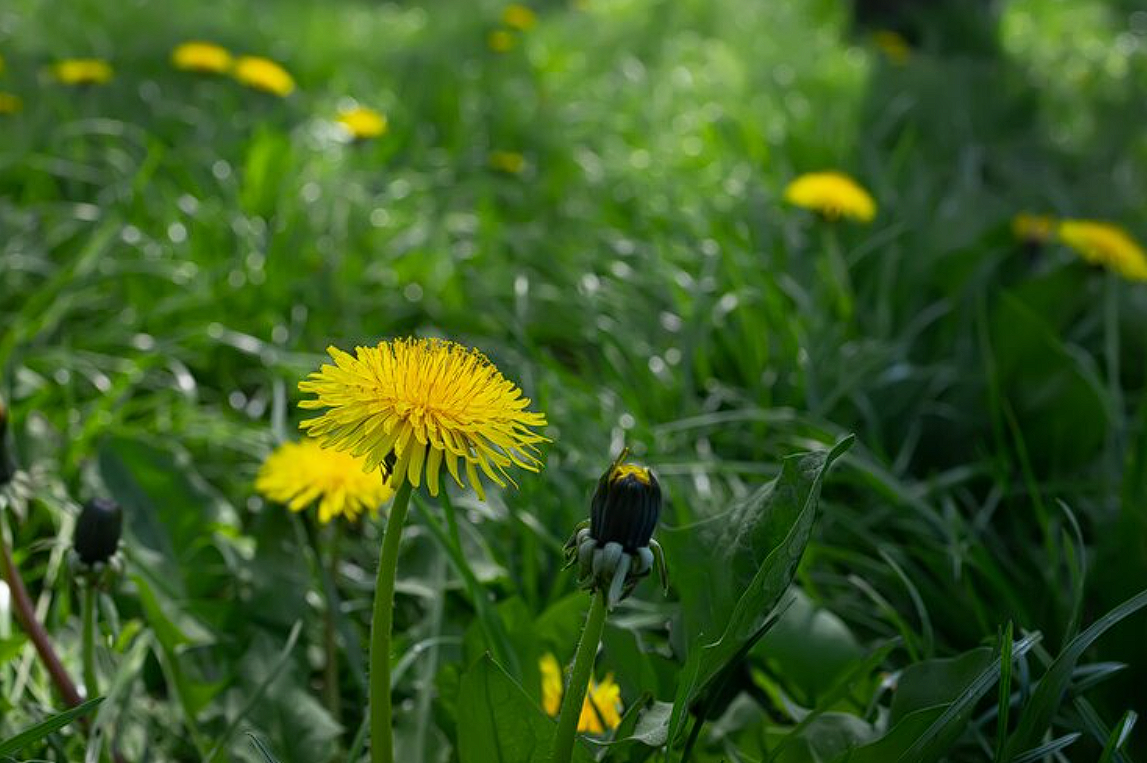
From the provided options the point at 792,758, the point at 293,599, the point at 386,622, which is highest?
the point at 386,622

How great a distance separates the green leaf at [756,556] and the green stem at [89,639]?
54cm

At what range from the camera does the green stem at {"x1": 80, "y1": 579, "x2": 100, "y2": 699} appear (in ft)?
3.67

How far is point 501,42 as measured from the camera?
359cm

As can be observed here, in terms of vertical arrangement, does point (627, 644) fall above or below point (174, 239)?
above

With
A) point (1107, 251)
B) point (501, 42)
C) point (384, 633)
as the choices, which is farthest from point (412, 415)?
point (501, 42)

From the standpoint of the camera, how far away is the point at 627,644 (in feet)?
3.87

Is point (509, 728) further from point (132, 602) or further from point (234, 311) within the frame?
point (234, 311)

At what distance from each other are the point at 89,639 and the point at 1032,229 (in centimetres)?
180

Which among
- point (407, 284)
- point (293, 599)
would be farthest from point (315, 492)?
point (407, 284)

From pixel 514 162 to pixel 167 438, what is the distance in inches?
50.6

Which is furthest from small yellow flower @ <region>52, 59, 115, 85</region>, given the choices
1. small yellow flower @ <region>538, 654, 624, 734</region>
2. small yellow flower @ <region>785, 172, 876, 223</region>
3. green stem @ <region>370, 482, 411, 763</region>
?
green stem @ <region>370, 482, 411, 763</region>

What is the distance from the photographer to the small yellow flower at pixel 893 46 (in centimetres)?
405

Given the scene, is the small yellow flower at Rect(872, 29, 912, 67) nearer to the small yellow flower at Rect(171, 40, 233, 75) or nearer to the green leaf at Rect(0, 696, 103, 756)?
the small yellow flower at Rect(171, 40, 233, 75)

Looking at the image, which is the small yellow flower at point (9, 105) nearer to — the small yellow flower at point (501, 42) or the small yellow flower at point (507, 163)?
the small yellow flower at point (507, 163)
